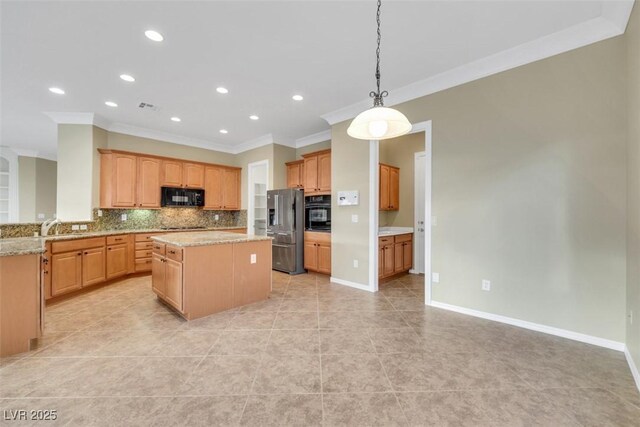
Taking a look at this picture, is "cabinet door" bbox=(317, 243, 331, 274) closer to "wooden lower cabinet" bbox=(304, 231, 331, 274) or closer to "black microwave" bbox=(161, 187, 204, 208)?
"wooden lower cabinet" bbox=(304, 231, 331, 274)

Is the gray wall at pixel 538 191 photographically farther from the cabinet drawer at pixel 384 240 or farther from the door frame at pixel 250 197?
the door frame at pixel 250 197

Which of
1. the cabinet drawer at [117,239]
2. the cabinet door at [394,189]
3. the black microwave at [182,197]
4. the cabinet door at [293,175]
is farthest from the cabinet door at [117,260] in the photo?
the cabinet door at [394,189]

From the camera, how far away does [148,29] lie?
243 cm

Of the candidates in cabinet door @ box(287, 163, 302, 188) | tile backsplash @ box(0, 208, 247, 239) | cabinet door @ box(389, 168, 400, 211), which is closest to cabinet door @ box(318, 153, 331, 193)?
cabinet door @ box(287, 163, 302, 188)

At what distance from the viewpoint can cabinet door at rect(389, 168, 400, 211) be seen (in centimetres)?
514

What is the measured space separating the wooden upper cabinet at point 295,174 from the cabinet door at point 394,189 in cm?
184

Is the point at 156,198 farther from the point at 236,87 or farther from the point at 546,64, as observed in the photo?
the point at 546,64

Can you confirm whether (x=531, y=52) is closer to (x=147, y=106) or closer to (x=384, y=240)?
(x=384, y=240)

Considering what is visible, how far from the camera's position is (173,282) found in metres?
3.06

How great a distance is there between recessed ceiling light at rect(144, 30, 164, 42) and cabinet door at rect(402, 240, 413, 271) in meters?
4.63

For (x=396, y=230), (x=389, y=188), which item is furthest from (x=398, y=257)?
(x=389, y=188)

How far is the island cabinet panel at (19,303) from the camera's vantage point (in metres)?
2.18

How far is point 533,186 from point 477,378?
6.42ft

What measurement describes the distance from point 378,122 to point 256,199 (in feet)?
16.7
